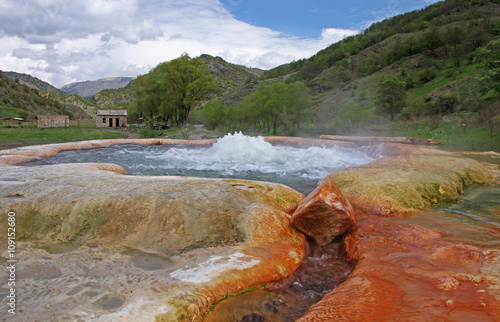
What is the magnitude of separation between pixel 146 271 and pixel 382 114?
1393 inches

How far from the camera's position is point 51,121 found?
31.5m

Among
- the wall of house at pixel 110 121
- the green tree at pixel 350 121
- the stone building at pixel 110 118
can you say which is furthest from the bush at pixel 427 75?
the wall of house at pixel 110 121

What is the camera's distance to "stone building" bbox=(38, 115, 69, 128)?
30.5 metres

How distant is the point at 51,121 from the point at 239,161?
28.4 metres

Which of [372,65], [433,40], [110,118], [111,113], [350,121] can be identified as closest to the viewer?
[350,121]

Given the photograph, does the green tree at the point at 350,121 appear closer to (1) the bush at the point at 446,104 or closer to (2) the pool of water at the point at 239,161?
(1) the bush at the point at 446,104

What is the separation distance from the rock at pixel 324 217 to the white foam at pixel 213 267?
4.02ft

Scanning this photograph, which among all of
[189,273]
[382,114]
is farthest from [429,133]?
[189,273]

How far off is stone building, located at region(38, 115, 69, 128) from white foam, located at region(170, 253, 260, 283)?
3471 centimetres

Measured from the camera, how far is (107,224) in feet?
13.4

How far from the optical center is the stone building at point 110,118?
39.4 m

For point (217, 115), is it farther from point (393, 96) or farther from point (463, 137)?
point (463, 137)

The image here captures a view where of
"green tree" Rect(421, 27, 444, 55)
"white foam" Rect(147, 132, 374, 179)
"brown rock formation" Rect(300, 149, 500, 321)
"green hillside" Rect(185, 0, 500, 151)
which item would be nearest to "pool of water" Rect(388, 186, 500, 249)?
"brown rock formation" Rect(300, 149, 500, 321)

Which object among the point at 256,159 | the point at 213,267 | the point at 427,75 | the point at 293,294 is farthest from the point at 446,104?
the point at 213,267
